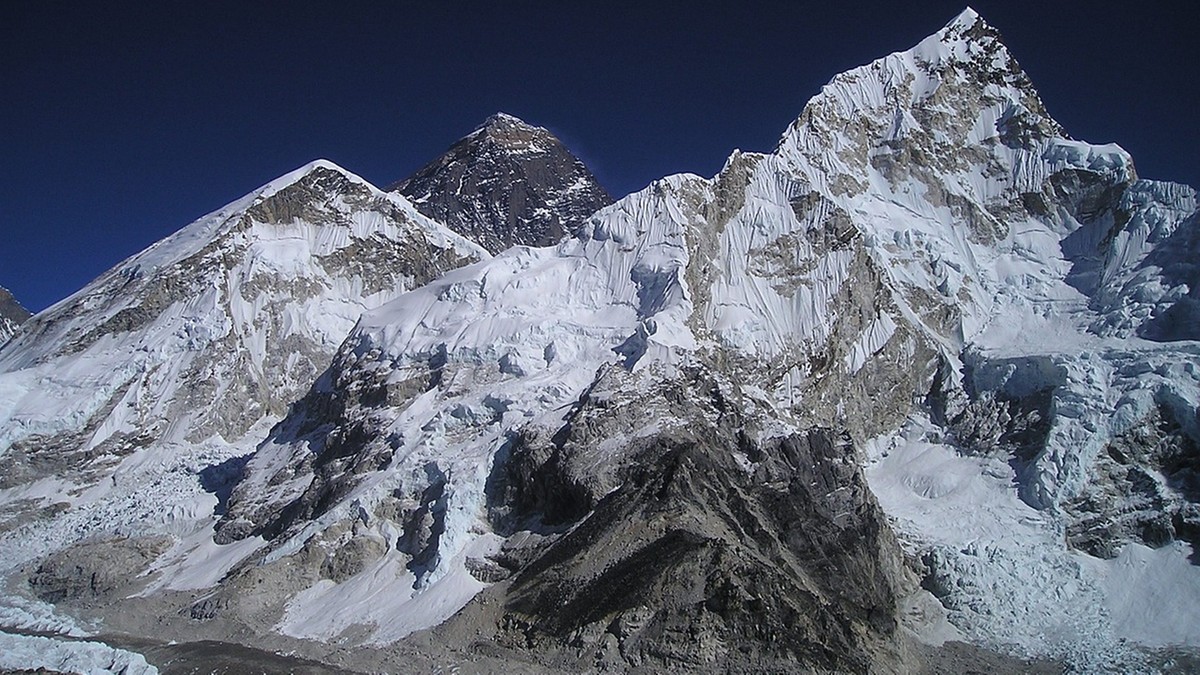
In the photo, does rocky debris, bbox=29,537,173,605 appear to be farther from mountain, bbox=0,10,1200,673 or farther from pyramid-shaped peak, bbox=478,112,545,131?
pyramid-shaped peak, bbox=478,112,545,131

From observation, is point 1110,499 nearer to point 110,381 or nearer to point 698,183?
point 698,183

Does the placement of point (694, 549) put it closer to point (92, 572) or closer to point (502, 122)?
point (92, 572)

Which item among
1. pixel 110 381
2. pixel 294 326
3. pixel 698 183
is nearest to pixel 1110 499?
pixel 698 183

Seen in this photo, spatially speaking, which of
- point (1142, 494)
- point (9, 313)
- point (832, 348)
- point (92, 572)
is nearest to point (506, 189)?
point (832, 348)

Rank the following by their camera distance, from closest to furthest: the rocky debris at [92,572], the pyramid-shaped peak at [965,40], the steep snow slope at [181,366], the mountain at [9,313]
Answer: the rocky debris at [92,572]
the steep snow slope at [181,366]
the pyramid-shaped peak at [965,40]
the mountain at [9,313]

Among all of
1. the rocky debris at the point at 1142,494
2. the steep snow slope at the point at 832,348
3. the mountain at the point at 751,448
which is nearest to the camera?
the mountain at the point at 751,448

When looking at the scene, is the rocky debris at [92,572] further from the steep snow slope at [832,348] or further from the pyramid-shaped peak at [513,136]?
the pyramid-shaped peak at [513,136]

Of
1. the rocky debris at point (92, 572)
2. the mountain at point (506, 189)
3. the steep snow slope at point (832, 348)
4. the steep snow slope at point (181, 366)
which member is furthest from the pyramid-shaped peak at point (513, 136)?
the rocky debris at point (92, 572)
